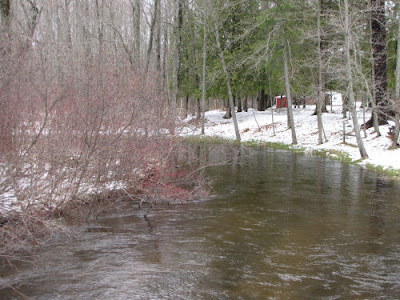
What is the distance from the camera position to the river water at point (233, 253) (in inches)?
216

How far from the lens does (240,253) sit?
6828mm

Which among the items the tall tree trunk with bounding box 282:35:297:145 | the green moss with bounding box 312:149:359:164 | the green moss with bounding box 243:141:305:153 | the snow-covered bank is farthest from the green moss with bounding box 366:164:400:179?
the tall tree trunk with bounding box 282:35:297:145

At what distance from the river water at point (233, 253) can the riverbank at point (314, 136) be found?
317 centimetres

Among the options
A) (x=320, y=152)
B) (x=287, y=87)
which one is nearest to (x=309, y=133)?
(x=287, y=87)

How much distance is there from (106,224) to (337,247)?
5.00 meters

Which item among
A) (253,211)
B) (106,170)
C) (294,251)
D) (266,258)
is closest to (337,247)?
(294,251)

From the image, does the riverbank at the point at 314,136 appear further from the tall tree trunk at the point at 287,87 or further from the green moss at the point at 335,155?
the tall tree trunk at the point at 287,87

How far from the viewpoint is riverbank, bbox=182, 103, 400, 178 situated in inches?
640

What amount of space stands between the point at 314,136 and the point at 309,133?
1.13 metres

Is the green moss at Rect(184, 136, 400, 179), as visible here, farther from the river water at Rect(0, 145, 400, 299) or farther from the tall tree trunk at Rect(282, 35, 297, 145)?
the river water at Rect(0, 145, 400, 299)

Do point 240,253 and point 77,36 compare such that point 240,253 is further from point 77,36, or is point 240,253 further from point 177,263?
point 77,36

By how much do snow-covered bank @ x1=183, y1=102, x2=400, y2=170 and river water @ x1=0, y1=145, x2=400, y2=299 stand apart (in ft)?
10.4

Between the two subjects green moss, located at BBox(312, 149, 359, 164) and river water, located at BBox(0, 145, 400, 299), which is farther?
green moss, located at BBox(312, 149, 359, 164)

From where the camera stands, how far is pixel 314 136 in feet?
85.3
